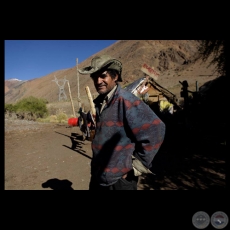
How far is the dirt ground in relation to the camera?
14.8 ft

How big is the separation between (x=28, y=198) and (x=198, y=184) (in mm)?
3889

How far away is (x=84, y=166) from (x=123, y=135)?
457 cm

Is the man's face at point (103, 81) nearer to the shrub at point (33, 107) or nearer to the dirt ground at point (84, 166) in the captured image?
the dirt ground at point (84, 166)

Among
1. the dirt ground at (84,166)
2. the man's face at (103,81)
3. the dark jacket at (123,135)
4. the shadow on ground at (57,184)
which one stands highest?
the man's face at (103,81)

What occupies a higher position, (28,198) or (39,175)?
(28,198)

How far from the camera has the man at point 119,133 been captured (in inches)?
61.3

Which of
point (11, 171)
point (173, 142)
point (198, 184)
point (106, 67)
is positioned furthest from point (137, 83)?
point (106, 67)

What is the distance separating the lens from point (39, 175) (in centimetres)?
532

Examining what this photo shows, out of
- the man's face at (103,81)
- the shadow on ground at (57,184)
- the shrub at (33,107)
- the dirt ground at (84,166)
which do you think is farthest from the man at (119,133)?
the shrub at (33,107)

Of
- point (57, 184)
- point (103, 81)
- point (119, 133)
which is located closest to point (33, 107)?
point (57, 184)

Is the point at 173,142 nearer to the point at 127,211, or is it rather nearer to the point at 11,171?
the point at 11,171

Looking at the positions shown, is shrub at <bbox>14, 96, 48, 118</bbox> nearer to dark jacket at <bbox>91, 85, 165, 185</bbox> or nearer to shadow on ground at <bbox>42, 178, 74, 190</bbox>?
shadow on ground at <bbox>42, 178, 74, 190</bbox>
